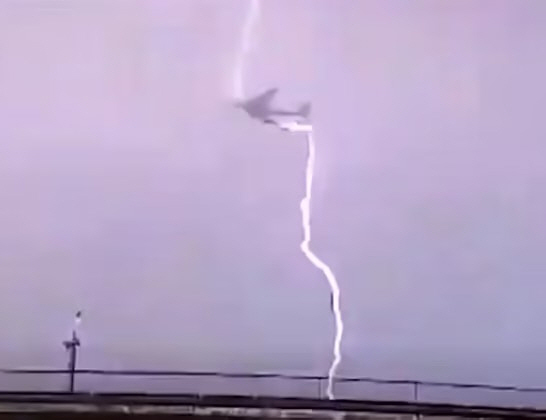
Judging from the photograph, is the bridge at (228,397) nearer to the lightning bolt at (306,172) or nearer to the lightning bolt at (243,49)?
the lightning bolt at (306,172)

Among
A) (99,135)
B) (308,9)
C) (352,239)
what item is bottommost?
(352,239)

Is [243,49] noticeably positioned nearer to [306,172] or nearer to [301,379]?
[306,172]

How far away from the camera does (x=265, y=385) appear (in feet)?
3.80

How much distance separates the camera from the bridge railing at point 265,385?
1.14 m

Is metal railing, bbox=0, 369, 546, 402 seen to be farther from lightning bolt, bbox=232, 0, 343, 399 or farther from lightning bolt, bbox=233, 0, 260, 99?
lightning bolt, bbox=233, 0, 260, 99

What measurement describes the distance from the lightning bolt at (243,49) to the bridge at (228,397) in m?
0.35

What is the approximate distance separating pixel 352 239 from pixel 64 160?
1.21 ft

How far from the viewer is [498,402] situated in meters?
1.16

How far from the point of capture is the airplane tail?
1225mm

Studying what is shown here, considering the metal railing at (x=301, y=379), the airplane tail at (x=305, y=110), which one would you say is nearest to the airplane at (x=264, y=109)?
the airplane tail at (x=305, y=110)

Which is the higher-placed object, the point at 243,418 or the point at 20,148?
the point at 20,148

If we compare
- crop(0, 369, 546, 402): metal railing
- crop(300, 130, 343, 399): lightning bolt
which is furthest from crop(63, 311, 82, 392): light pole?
crop(300, 130, 343, 399): lightning bolt

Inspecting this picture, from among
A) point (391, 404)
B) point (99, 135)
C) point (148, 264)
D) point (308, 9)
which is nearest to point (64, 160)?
point (99, 135)

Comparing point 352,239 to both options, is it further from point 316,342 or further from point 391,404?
point 391,404
